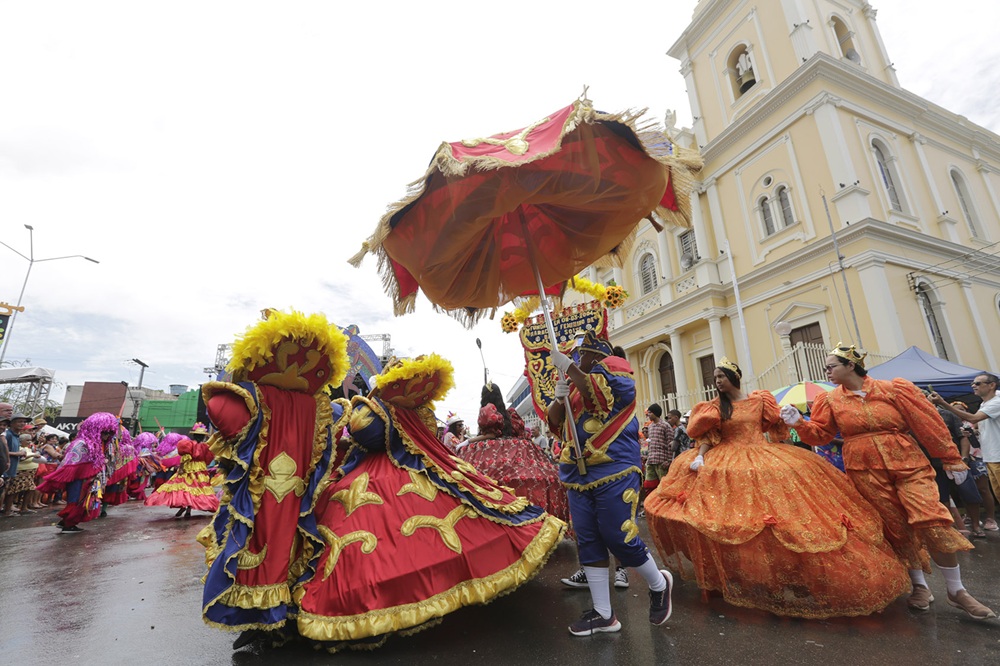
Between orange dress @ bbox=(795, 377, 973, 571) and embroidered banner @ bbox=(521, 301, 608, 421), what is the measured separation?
11.8 ft

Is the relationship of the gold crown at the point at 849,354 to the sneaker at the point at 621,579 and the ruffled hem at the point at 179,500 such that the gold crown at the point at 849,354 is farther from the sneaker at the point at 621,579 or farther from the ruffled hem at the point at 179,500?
the ruffled hem at the point at 179,500

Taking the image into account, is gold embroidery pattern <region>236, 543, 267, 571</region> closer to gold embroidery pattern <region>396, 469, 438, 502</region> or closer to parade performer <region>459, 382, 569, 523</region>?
gold embroidery pattern <region>396, 469, 438, 502</region>

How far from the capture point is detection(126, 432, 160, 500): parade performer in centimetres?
1229

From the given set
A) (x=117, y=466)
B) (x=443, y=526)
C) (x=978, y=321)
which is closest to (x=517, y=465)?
(x=443, y=526)

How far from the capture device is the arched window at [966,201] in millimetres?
15508

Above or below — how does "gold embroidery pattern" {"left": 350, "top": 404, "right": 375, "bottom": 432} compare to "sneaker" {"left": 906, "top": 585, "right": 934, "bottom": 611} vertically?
above

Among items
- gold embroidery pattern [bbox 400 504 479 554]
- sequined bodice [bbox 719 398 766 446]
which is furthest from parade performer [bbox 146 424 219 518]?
sequined bodice [bbox 719 398 766 446]

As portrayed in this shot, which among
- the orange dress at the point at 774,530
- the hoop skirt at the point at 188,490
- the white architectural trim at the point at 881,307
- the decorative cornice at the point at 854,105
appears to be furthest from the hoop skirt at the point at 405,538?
the decorative cornice at the point at 854,105

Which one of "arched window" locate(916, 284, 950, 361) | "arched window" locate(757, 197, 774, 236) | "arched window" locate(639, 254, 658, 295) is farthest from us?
"arched window" locate(639, 254, 658, 295)

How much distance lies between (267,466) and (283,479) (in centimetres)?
12

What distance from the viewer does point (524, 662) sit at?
Result: 2459 mm

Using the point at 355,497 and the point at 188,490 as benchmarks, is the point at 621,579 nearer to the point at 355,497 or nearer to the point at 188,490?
the point at 355,497

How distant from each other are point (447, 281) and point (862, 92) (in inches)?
655

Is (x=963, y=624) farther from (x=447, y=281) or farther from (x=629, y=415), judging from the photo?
(x=447, y=281)
